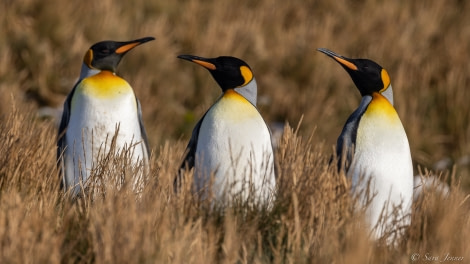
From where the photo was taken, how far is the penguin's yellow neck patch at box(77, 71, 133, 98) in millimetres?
5383

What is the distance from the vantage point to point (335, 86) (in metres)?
9.77

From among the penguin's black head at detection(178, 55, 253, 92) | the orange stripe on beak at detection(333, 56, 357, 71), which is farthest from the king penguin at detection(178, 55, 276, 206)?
the orange stripe on beak at detection(333, 56, 357, 71)

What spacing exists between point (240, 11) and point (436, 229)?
7582 millimetres

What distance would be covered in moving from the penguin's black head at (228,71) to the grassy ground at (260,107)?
1.45ft

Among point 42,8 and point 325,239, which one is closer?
point 325,239

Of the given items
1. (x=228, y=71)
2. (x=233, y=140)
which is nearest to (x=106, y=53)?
(x=228, y=71)

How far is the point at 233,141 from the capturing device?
4.62 m

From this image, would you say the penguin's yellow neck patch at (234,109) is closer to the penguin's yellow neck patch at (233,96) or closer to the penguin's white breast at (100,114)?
the penguin's yellow neck patch at (233,96)

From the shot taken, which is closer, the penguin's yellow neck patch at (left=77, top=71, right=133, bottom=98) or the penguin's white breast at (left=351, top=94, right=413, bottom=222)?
the penguin's white breast at (left=351, top=94, right=413, bottom=222)

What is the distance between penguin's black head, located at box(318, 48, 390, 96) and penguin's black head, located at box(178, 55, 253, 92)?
0.43m

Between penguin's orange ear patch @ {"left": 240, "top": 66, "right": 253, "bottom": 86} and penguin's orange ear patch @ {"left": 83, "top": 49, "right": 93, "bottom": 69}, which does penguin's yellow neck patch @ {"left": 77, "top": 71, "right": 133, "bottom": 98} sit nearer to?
penguin's orange ear patch @ {"left": 83, "top": 49, "right": 93, "bottom": 69}

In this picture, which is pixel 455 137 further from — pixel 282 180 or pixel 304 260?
pixel 304 260

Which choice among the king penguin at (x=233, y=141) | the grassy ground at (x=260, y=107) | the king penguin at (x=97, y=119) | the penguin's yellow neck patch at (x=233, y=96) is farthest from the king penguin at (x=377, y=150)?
the king penguin at (x=97, y=119)

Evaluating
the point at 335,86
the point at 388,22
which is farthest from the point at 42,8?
the point at 388,22
